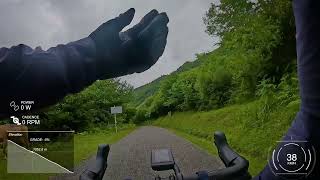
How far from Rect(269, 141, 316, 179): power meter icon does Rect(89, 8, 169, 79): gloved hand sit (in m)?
0.71

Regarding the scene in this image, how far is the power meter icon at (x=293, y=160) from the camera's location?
1.72 meters

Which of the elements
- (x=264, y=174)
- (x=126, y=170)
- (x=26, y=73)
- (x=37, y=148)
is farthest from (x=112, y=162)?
(x=26, y=73)

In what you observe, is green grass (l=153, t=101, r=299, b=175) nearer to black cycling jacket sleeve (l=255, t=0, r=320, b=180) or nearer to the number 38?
the number 38

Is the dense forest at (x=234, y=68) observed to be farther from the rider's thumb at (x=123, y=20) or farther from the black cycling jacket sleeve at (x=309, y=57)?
the rider's thumb at (x=123, y=20)

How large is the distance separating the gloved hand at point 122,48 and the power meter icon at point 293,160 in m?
0.71

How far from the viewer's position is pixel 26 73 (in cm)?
117

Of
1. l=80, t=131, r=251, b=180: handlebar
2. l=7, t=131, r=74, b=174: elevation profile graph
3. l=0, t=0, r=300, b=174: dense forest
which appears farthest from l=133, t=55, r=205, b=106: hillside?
l=80, t=131, r=251, b=180: handlebar

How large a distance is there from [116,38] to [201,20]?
1.42 m

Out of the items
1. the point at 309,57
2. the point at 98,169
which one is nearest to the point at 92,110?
the point at 98,169

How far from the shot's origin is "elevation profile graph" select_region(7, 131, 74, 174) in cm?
237

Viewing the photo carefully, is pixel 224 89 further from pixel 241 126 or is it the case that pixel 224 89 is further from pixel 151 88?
pixel 151 88

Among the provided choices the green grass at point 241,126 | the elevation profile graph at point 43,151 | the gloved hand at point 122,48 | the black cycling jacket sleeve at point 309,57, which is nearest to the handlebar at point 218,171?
the black cycling jacket sleeve at point 309,57

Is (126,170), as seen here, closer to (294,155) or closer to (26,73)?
(294,155)

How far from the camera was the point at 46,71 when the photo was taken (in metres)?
1.17
